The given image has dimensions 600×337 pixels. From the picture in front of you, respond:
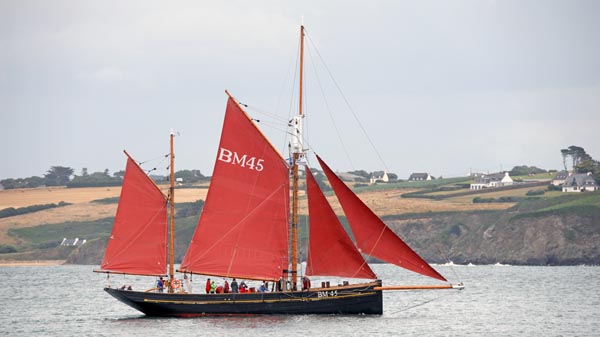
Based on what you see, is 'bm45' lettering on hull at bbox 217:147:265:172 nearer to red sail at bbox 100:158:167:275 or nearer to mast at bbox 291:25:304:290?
mast at bbox 291:25:304:290

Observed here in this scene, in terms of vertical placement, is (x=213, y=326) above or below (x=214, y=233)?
below

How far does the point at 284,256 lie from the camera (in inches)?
2805

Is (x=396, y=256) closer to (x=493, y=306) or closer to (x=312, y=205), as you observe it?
(x=312, y=205)

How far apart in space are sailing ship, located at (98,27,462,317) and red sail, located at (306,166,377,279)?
0.06 meters

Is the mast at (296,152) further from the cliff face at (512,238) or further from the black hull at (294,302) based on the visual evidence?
the cliff face at (512,238)

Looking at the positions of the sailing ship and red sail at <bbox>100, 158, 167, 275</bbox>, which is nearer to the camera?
the sailing ship

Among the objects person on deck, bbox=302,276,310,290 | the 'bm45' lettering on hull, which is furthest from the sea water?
the 'bm45' lettering on hull

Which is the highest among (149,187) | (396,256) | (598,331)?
(149,187)

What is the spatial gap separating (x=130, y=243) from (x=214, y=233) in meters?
6.79

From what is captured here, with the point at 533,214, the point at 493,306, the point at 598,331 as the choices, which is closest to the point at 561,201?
the point at 533,214

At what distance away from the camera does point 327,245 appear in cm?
6994

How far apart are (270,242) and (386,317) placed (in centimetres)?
915

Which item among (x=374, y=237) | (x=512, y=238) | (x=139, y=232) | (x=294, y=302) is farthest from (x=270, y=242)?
(x=512, y=238)

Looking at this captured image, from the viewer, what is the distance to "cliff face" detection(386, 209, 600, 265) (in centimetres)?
17775
